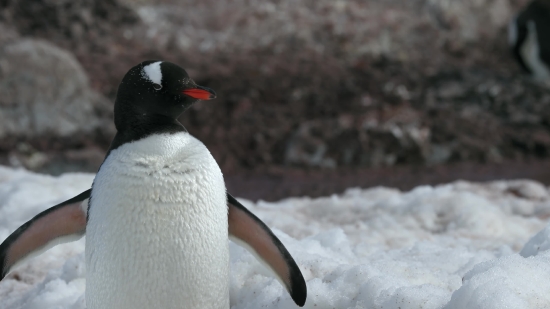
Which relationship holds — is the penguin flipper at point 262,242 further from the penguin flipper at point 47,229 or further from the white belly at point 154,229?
the penguin flipper at point 47,229

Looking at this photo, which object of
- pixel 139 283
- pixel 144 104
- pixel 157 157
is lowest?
pixel 139 283

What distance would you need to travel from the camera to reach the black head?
2.05m

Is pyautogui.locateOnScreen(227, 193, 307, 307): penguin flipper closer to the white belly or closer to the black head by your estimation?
the white belly

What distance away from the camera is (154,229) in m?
2.00

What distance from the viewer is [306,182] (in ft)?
21.2

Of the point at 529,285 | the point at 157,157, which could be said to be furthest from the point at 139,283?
the point at 529,285

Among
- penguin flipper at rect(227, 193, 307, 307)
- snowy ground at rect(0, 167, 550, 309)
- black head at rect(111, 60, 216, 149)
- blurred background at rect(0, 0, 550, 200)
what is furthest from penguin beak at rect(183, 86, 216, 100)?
blurred background at rect(0, 0, 550, 200)

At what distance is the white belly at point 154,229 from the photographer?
78.6 inches

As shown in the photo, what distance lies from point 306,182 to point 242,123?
6.00ft

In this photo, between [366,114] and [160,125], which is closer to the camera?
[160,125]

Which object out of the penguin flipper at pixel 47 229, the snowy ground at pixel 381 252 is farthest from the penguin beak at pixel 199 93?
the snowy ground at pixel 381 252

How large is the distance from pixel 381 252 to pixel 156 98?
4.63 ft

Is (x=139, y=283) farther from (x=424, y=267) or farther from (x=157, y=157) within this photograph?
(x=424, y=267)

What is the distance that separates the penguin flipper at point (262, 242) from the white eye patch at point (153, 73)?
0.48 meters
